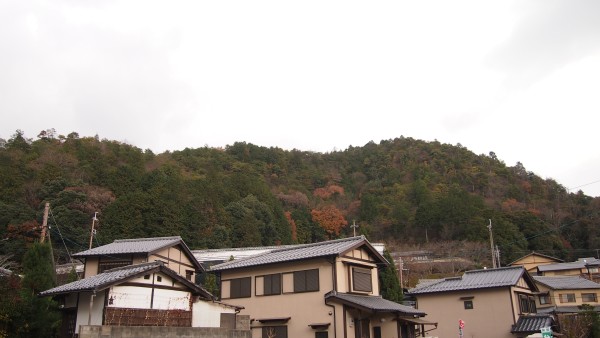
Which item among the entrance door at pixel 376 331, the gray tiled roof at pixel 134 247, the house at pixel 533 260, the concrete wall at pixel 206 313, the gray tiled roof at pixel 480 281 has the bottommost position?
the entrance door at pixel 376 331

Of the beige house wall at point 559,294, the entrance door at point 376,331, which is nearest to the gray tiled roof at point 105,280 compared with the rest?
the entrance door at point 376,331

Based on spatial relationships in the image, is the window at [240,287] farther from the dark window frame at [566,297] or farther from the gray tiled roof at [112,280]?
the dark window frame at [566,297]

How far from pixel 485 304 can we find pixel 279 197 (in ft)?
157

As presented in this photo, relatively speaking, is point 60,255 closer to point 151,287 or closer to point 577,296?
point 151,287

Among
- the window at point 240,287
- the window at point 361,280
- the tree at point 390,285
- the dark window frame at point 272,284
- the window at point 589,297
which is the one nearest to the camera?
the window at point 361,280

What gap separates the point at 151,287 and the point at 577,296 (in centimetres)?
3682

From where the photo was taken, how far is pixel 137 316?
53.2ft

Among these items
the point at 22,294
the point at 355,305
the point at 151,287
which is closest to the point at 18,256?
the point at 22,294

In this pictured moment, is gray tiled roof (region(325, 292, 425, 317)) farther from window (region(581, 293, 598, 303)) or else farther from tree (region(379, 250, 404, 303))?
window (region(581, 293, 598, 303))

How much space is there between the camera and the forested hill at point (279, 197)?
156 feet

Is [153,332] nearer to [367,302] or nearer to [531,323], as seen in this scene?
[367,302]

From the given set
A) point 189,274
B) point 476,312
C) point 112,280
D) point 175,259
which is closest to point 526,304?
point 476,312

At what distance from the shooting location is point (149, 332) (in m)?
15.2

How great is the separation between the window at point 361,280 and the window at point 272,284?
147 inches
